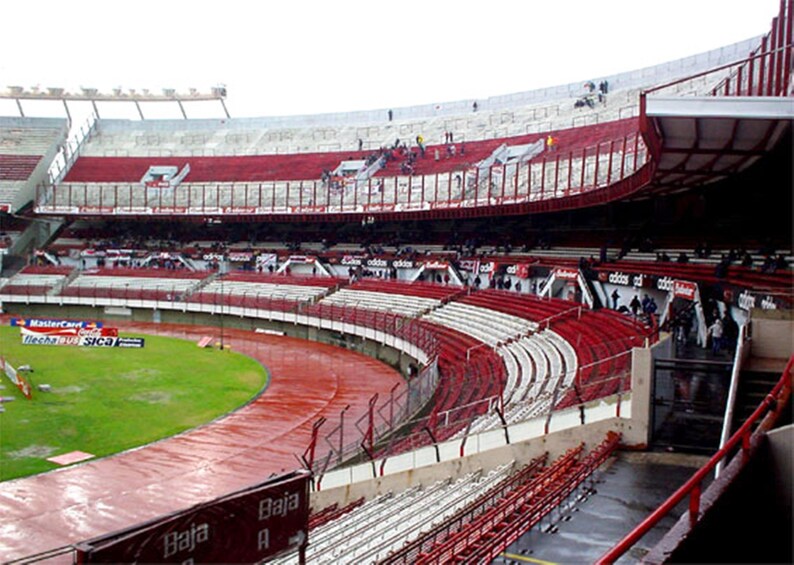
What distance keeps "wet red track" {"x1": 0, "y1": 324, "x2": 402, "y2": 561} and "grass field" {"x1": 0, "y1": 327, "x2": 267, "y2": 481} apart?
1029 millimetres

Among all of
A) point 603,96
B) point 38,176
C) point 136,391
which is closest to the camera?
point 136,391

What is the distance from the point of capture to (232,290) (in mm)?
49594

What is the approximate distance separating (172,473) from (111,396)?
9.45 m

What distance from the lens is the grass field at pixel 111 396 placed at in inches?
827

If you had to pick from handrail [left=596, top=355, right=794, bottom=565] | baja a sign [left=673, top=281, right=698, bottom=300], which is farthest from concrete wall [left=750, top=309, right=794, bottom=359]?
baja a sign [left=673, top=281, right=698, bottom=300]

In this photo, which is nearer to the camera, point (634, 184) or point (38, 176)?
point (634, 184)

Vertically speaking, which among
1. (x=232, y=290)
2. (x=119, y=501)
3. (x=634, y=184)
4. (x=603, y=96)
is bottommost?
(x=119, y=501)

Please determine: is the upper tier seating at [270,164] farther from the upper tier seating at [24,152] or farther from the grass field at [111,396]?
the grass field at [111,396]

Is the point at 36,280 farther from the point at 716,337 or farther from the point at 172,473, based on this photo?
the point at 716,337

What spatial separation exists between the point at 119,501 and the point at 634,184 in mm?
18582

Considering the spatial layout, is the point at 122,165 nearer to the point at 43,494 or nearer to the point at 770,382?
the point at 43,494

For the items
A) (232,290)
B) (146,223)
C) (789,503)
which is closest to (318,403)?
(789,503)

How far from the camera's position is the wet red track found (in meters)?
15.5

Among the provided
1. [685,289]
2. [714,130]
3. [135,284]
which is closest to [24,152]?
[135,284]
